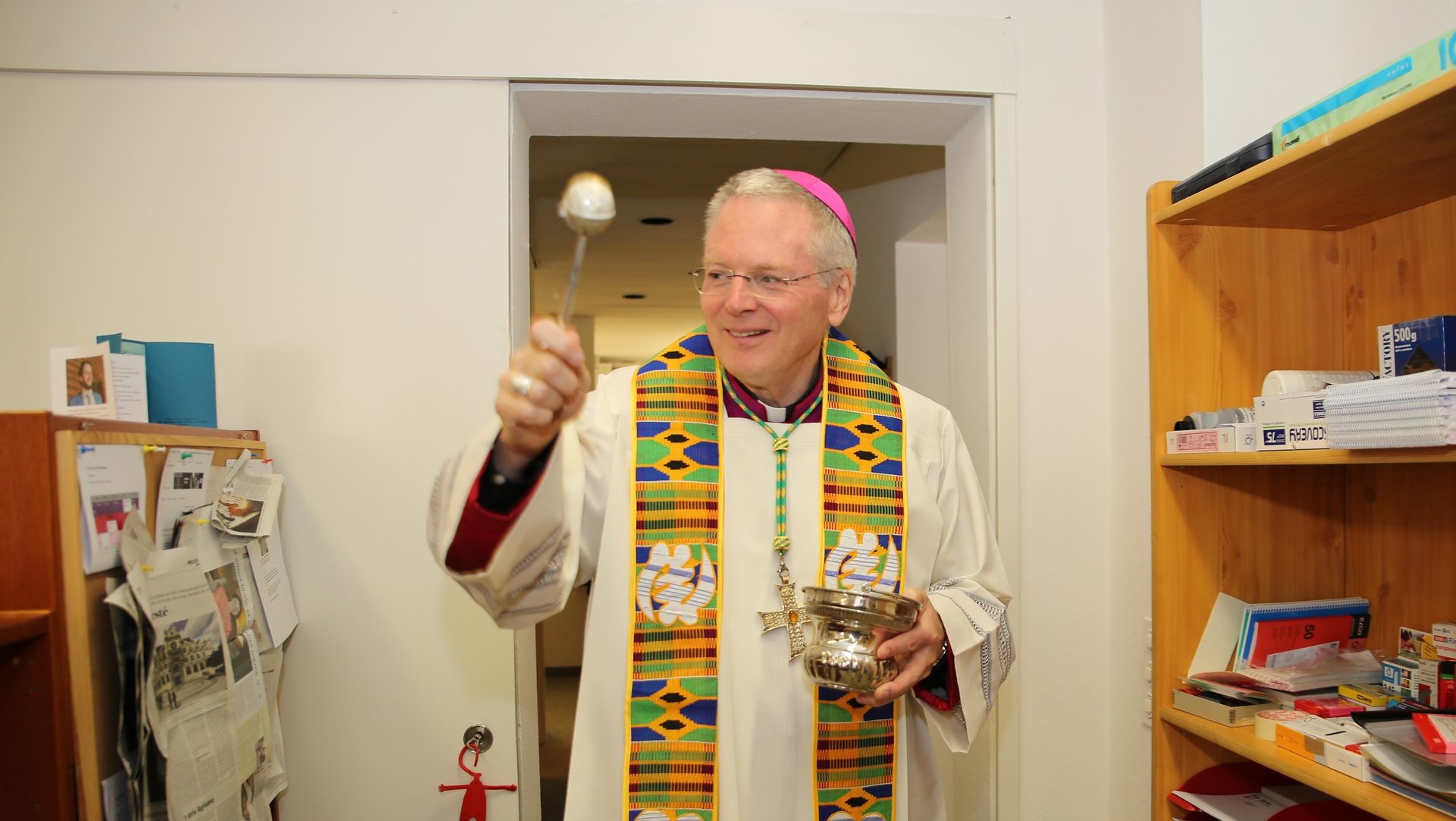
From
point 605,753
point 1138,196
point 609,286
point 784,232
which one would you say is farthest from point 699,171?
point 605,753

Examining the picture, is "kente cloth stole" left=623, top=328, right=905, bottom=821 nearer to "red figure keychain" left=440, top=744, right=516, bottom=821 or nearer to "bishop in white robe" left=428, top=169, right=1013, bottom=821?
"bishop in white robe" left=428, top=169, right=1013, bottom=821

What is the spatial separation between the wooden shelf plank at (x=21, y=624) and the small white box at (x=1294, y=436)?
1.81 meters

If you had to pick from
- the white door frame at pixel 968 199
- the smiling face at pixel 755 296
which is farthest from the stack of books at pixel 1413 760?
the smiling face at pixel 755 296

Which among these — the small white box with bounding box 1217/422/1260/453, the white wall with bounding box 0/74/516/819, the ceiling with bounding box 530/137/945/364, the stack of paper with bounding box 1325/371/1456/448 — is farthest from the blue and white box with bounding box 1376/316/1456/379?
the ceiling with bounding box 530/137/945/364

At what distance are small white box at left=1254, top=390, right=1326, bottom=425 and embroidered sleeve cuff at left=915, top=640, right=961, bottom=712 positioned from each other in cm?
62

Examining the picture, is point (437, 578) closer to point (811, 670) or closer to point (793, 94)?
point (811, 670)

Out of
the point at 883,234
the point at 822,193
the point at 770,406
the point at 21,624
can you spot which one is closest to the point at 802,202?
the point at 822,193

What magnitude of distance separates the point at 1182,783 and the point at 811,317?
3.56 ft

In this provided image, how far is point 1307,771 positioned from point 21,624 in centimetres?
180

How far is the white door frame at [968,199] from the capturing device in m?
2.01

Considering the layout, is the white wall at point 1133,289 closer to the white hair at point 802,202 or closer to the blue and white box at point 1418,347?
the blue and white box at point 1418,347

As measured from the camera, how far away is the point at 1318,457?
1251mm

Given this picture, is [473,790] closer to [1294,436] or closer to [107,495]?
[107,495]

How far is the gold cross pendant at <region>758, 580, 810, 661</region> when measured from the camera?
4.71ft
